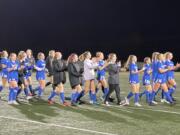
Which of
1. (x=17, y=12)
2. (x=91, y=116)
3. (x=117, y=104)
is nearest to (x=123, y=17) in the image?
(x=17, y=12)

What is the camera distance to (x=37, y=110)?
11.2 meters

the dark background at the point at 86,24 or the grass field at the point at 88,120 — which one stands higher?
the dark background at the point at 86,24

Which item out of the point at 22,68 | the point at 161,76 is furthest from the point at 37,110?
the point at 161,76

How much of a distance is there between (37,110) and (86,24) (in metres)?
28.0

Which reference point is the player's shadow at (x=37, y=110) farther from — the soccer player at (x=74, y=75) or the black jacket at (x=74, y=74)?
the black jacket at (x=74, y=74)

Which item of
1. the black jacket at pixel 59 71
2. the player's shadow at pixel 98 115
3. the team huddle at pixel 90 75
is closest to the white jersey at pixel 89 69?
the team huddle at pixel 90 75

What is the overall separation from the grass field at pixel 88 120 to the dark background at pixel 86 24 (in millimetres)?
25332

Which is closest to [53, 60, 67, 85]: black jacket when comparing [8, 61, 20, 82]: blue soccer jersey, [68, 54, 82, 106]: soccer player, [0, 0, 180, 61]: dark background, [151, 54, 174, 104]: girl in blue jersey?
[68, 54, 82, 106]: soccer player

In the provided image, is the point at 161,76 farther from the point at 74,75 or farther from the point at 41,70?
the point at 41,70

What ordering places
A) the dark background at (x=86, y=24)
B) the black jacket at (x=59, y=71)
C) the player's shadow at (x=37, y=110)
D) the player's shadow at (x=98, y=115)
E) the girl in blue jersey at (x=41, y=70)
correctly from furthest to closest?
1. the dark background at (x=86, y=24)
2. the girl in blue jersey at (x=41, y=70)
3. the black jacket at (x=59, y=71)
4. the player's shadow at (x=37, y=110)
5. the player's shadow at (x=98, y=115)

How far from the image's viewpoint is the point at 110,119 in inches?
386

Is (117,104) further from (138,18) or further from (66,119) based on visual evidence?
(138,18)

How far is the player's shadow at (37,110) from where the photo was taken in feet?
33.0

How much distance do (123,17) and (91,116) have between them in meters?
28.7
